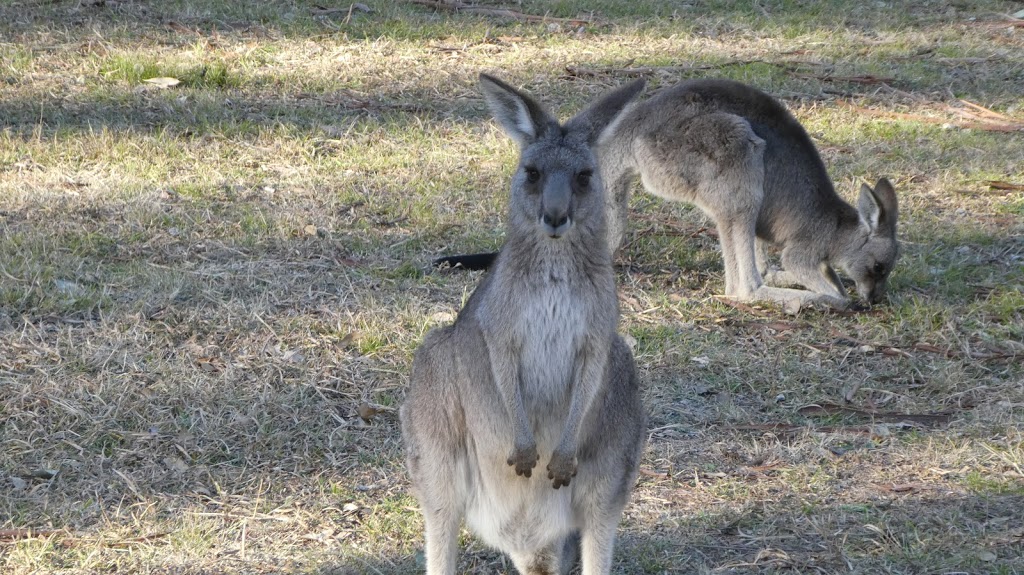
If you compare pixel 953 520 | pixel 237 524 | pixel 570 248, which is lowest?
pixel 237 524

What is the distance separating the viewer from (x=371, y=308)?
4.56 metres

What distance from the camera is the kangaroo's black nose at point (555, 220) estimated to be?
273 cm

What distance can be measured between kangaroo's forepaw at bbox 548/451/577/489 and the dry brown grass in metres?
0.58

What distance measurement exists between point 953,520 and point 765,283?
2.28m

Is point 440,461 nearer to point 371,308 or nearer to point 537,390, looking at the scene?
point 537,390

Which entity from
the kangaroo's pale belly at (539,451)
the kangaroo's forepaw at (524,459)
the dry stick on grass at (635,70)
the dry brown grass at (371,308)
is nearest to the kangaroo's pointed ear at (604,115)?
the kangaroo's pale belly at (539,451)

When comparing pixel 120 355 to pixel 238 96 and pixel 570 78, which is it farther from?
pixel 570 78

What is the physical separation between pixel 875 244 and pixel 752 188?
2.08 feet

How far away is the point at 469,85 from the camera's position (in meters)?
7.29

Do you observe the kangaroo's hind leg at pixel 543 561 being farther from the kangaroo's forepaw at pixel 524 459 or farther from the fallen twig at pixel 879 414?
the fallen twig at pixel 879 414

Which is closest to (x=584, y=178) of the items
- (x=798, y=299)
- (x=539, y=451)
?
(x=539, y=451)

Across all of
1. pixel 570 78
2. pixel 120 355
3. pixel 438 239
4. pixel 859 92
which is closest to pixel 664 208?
pixel 438 239

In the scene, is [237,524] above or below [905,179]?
below

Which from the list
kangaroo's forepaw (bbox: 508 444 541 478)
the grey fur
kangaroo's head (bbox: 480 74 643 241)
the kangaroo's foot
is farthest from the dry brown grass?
kangaroo's head (bbox: 480 74 643 241)
